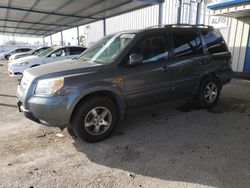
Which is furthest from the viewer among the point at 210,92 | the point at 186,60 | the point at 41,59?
the point at 41,59

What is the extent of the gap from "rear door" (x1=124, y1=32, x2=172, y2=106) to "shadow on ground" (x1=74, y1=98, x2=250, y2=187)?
0.68 metres

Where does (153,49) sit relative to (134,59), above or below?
above

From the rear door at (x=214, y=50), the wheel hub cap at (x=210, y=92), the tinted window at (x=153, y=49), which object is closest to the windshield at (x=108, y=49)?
the tinted window at (x=153, y=49)

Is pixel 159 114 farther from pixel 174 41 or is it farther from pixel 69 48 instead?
pixel 69 48

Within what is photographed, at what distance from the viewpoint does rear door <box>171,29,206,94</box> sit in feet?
15.4

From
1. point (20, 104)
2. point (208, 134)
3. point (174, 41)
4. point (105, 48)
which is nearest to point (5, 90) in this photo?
point (20, 104)

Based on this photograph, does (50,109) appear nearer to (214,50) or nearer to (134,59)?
(134,59)

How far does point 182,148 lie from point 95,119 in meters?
1.56

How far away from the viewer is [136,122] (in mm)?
4824

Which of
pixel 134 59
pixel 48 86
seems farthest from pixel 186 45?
pixel 48 86

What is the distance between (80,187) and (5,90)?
695 centimetres

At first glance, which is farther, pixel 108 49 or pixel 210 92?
pixel 210 92

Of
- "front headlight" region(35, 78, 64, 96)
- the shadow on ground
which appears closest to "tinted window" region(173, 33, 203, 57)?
the shadow on ground

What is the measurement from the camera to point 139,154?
11.5 feet
